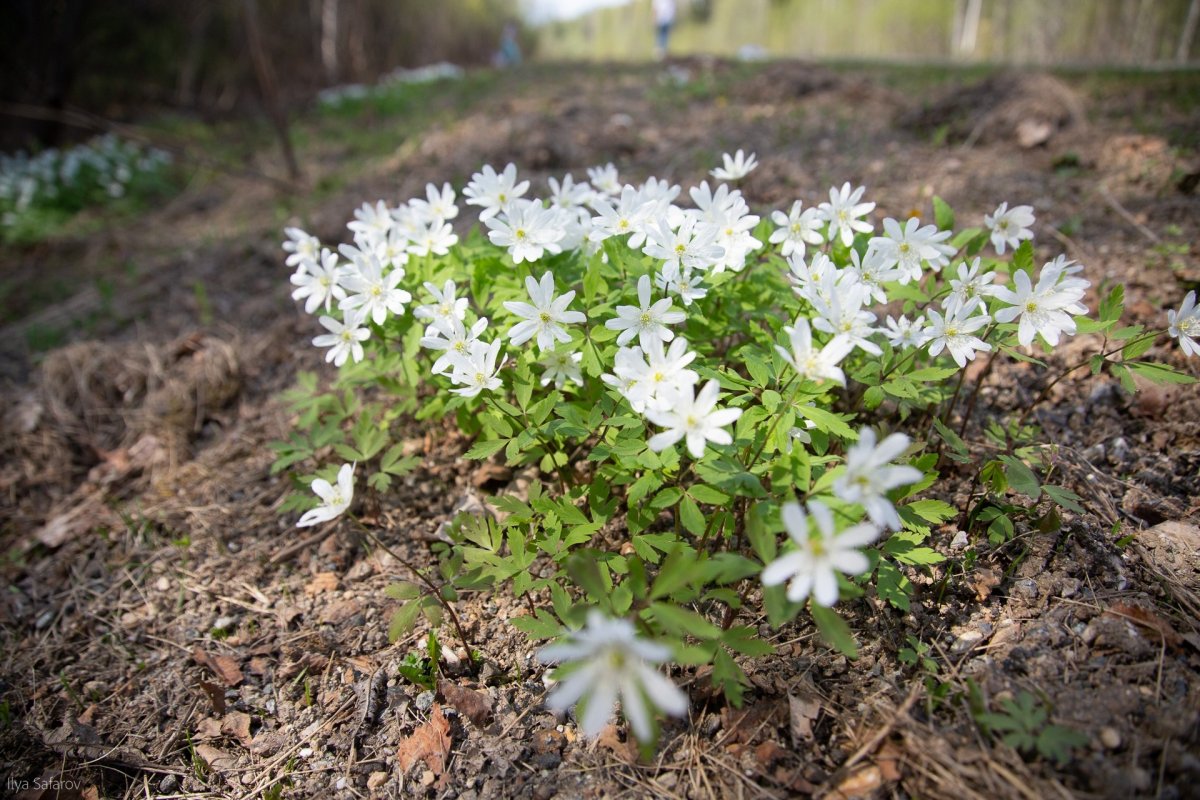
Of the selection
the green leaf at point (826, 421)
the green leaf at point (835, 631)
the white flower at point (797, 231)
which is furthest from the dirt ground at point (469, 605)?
the white flower at point (797, 231)

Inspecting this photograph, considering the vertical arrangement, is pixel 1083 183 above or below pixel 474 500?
above

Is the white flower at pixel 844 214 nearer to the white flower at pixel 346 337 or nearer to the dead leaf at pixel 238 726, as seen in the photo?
the white flower at pixel 346 337

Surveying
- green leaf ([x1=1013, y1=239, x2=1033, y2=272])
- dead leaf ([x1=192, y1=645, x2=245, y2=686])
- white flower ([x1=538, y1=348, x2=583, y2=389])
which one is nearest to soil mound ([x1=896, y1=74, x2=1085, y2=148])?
green leaf ([x1=1013, y1=239, x2=1033, y2=272])

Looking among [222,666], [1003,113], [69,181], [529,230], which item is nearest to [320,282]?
[529,230]

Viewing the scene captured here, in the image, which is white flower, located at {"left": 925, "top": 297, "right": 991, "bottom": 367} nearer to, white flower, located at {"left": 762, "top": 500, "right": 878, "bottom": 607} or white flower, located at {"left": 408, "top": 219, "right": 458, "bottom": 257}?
white flower, located at {"left": 762, "top": 500, "right": 878, "bottom": 607}

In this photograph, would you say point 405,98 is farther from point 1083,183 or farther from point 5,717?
point 5,717

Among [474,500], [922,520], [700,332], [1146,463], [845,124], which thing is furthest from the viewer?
[845,124]

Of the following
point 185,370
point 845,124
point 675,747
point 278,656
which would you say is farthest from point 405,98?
point 675,747

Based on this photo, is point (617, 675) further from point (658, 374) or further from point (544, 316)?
point (544, 316)
